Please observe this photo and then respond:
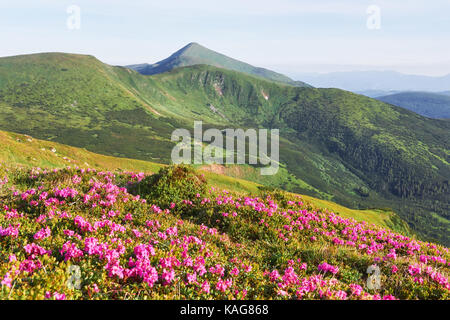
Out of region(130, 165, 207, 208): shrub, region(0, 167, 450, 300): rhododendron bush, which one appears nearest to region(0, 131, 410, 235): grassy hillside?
region(130, 165, 207, 208): shrub

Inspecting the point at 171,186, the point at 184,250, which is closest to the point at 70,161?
the point at 171,186

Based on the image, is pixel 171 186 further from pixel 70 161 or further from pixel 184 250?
pixel 70 161

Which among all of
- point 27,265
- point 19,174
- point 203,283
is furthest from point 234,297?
point 19,174

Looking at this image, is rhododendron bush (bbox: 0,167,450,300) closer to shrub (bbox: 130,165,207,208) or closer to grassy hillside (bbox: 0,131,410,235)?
shrub (bbox: 130,165,207,208)

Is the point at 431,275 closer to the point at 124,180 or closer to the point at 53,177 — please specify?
the point at 124,180

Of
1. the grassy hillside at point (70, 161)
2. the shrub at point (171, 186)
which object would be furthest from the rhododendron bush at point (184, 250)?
the grassy hillside at point (70, 161)

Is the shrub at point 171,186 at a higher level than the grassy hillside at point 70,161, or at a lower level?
higher

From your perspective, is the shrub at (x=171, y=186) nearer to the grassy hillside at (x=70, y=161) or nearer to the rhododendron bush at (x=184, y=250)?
the rhododendron bush at (x=184, y=250)

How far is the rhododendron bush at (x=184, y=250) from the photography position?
20.8 feet

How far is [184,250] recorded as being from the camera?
8164 millimetres

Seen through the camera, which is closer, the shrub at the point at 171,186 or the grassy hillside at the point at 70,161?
the shrub at the point at 171,186

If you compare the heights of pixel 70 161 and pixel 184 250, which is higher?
pixel 184 250

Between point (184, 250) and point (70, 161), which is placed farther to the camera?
point (70, 161)

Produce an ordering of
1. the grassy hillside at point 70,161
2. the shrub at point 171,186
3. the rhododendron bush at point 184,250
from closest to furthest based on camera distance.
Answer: the rhododendron bush at point 184,250 → the shrub at point 171,186 → the grassy hillside at point 70,161
